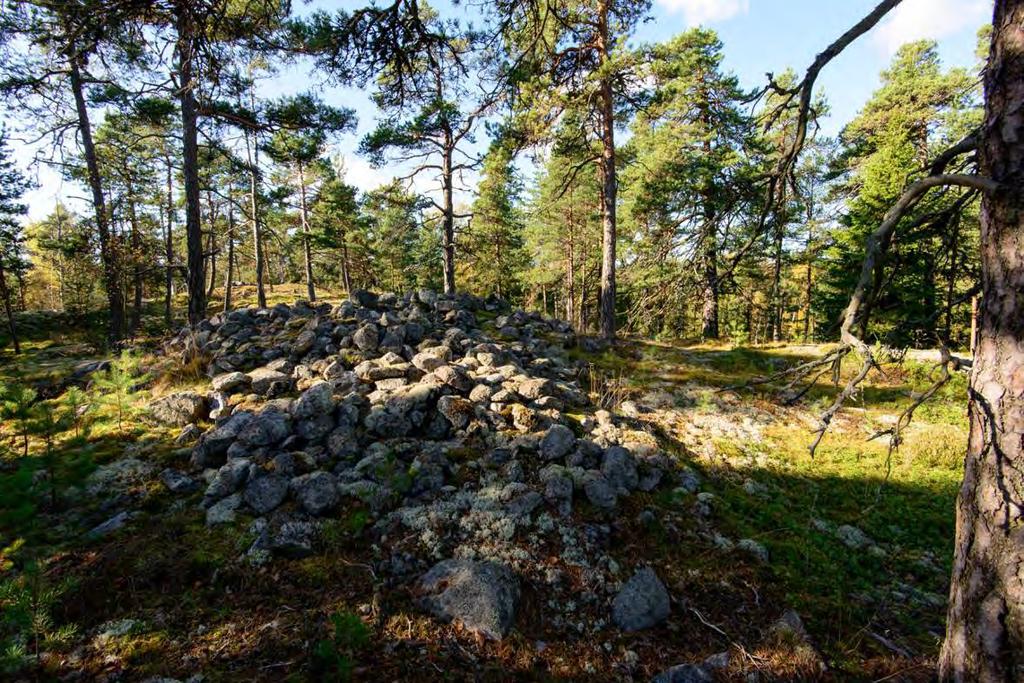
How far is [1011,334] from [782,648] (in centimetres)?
250

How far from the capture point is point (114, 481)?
4566 mm

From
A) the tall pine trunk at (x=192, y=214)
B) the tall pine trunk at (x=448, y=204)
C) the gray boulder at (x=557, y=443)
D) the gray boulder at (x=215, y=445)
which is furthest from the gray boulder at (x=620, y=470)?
the tall pine trunk at (x=448, y=204)

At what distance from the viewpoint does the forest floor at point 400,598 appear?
268 centimetres

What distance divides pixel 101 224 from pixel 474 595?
50.9ft

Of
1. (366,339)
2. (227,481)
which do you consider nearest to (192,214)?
(366,339)

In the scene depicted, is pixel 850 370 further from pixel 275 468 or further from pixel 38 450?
pixel 38 450

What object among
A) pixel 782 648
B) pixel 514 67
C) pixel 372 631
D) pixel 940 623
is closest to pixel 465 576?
pixel 372 631

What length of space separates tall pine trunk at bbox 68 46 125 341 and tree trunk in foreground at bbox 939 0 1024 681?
16.4 metres

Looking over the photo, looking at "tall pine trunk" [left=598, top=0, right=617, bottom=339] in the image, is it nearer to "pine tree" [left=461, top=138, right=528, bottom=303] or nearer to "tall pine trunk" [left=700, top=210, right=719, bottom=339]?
"tall pine trunk" [left=700, top=210, right=719, bottom=339]

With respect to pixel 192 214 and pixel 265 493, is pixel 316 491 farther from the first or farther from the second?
pixel 192 214

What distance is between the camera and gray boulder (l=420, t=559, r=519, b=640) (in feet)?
9.98

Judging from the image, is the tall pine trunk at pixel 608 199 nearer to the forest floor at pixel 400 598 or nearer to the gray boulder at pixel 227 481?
the forest floor at pixel 400 598

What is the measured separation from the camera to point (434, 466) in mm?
4664

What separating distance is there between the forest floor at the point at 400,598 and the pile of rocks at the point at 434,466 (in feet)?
0.79
